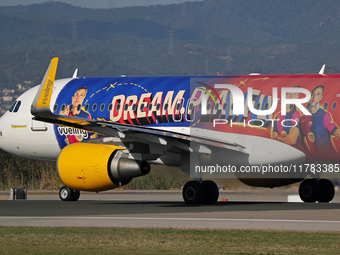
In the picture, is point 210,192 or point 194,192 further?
point 210,192

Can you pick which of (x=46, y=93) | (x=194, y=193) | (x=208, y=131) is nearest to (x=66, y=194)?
(x=194, y=193)

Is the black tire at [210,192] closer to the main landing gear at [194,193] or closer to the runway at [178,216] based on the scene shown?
the main landing gear at [194,193]

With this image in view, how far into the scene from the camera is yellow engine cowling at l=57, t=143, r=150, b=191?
91.3 feet

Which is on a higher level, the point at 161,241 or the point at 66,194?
the point at 66,194

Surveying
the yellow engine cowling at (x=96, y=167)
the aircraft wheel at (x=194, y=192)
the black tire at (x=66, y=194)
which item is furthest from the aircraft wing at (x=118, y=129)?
the black tire at (x=66, y=194)

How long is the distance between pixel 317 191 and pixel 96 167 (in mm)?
8471

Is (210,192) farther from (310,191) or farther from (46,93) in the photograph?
(46,93)

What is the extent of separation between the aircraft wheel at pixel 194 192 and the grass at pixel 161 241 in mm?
8426

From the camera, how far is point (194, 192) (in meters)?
28.9

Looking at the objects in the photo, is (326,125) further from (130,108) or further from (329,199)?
(130,108)

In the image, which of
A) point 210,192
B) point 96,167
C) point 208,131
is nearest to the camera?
point 96,167

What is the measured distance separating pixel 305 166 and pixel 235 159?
8.48ft

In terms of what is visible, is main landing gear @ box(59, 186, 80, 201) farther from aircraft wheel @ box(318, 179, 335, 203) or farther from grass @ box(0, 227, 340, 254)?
grass @ box(0, 227, 340, 254)

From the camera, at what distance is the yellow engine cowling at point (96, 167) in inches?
1096
